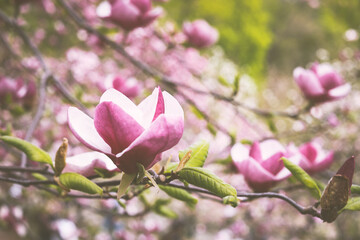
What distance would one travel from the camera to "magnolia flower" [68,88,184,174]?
43 cm

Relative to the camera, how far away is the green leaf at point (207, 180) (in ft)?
1.47

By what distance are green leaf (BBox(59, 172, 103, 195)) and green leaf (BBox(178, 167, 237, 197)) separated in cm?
13

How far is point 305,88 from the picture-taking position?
1.10 meters

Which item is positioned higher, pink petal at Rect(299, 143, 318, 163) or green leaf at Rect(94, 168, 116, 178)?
green leaf at Rect(94, 168, 116, 178)

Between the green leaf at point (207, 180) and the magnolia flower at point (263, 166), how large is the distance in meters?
0.19

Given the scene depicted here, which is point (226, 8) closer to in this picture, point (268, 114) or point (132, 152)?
point (268, 114)

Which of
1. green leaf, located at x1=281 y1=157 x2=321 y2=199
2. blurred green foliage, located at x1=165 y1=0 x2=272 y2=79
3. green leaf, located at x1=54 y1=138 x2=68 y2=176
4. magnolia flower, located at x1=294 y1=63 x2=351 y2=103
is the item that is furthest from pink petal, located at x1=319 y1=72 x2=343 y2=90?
blurred green foliage, located at x1=165 y1=0 x2=272 y2=79

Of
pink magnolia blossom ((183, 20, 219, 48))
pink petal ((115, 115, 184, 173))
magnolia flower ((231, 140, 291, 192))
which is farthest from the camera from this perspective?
pink magnolia blossom ((183, 20, 219, 48))

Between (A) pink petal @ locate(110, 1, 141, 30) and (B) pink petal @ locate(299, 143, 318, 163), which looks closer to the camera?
(B) pink petal @ locate(299, 143, 318, 163)

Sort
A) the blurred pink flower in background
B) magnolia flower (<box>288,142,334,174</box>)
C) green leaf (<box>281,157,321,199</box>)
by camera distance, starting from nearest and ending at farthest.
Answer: green leaf (<box>281,157,321,199</box>) < magnolia flower (<box>288,142,334,174</box>) < the blurred pink flower in background

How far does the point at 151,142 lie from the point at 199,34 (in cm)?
Answer: 118

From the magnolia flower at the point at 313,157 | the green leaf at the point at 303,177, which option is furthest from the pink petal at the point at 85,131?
the magnolia flower at the point at 313,157

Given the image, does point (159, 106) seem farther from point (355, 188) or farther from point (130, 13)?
point (130, 13)

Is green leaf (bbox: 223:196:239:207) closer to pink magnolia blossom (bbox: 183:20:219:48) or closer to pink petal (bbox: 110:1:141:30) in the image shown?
pink petal (bbox: 110:1:141:30)
